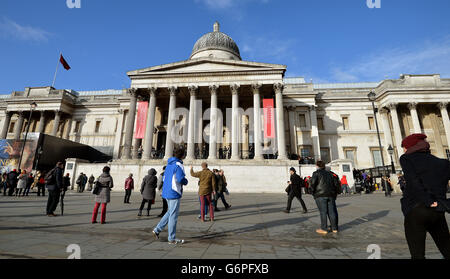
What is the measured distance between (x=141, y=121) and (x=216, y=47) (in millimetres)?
16583

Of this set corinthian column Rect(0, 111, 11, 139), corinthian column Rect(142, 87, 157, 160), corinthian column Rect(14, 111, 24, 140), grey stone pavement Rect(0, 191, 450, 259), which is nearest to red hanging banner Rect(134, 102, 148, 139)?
corinthian column Rect(142, 87, 157, 160)

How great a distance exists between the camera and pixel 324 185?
5215 mm

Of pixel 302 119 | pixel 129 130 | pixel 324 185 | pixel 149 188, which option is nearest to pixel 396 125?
pixel 302 119

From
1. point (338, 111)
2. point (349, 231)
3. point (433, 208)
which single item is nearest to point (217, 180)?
point (349, 231)

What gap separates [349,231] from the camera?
5.02 meters

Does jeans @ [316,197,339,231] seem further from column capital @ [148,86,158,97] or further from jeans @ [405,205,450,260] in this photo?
column capital @ [148,86,158,97]

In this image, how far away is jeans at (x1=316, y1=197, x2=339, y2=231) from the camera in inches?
194

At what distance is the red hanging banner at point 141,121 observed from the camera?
70.8ft

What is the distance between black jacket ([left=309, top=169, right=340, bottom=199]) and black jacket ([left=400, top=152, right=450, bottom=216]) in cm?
282

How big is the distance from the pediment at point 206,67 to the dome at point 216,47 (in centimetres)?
750

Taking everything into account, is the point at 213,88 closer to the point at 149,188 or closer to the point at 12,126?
the point at 149,188

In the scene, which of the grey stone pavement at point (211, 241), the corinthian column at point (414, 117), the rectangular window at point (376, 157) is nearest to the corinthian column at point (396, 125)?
the corinthian column at point (414, 117)
